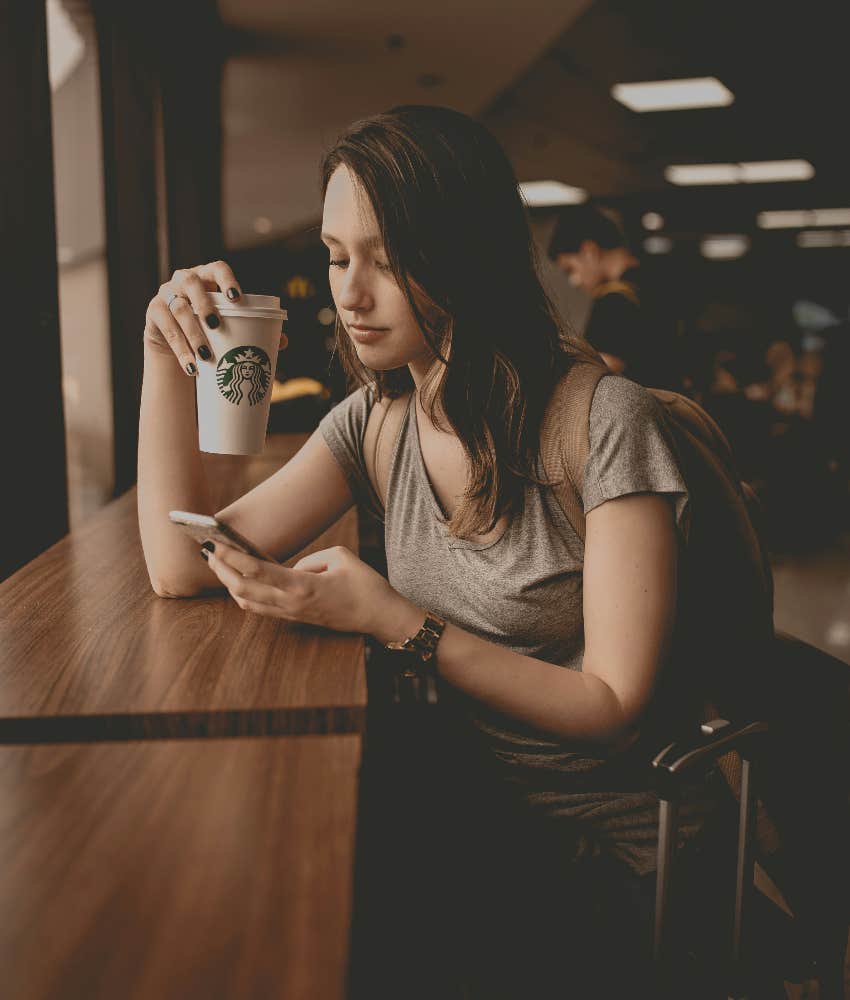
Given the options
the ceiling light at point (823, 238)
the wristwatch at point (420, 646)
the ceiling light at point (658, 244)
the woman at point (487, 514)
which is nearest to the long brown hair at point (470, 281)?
the woman at point (487, 514)

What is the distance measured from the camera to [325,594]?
98 cm

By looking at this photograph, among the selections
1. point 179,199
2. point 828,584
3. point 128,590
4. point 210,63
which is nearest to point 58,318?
point 128,590

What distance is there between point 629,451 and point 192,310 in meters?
0.55

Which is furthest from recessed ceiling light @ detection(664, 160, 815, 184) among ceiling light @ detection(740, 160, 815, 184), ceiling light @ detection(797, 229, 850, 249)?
ceiling light @ detection(797, 229, 850, 249)

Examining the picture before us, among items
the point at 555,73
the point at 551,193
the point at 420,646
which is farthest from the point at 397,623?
the point at 551,193

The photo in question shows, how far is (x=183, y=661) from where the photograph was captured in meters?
0.95

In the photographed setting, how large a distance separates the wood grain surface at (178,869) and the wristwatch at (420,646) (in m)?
0.24

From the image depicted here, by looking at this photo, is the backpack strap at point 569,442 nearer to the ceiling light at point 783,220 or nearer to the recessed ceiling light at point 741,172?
the recessed ceiling light at point 741,172

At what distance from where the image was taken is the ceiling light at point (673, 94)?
5.74m

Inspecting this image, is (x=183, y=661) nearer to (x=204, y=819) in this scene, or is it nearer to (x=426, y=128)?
(x=204, y=819)

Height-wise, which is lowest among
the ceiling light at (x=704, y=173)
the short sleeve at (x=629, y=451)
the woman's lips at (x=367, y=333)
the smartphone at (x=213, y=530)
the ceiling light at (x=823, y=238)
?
the smartphone at (x=213, y=530)

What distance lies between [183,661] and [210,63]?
484 centimetres

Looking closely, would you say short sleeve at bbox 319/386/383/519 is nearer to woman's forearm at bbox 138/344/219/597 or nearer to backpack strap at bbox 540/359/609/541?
woman's forearm at bbox 138/344/219/597

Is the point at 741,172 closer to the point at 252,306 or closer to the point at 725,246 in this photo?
the point at 725,246
